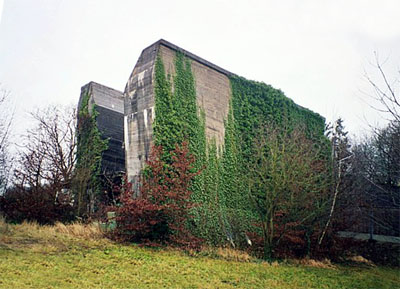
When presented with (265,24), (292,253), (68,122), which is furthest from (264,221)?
(68,122)

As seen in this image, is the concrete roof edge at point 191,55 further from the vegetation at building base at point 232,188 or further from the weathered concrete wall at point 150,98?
the vegetation at building base at point 232,188

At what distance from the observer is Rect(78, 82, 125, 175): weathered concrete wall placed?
15.9 m

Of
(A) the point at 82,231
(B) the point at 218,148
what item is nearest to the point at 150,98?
(B) the point at 218,148

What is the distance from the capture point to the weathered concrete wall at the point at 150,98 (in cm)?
1218

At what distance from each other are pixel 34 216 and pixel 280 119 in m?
12.5

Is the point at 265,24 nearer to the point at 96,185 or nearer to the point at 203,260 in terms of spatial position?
the point at 203,260

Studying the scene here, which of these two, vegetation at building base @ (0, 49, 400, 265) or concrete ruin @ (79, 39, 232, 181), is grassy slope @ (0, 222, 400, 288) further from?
concrete ruin @ (79, 39, 232, 181)

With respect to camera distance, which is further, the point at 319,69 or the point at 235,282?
the point at 319,69

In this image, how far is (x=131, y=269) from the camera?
7.33m

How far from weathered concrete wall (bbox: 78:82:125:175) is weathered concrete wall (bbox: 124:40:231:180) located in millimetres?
3485

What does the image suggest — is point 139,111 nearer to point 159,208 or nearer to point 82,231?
point 159,208

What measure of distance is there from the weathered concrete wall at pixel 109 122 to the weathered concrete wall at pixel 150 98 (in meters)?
3.49

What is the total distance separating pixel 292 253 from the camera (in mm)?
10836

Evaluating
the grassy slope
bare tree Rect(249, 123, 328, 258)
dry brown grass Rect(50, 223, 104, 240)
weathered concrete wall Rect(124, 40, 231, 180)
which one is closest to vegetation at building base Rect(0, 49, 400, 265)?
bare tree Rect(249, 123, 328, 258)
